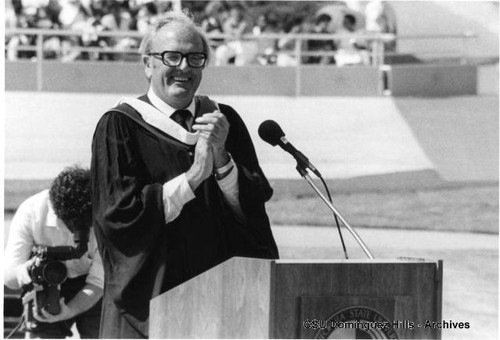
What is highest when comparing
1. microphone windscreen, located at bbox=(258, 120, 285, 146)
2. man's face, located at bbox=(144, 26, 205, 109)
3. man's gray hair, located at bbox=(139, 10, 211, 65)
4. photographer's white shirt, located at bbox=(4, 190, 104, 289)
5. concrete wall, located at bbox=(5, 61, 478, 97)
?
concrete wall, located at bbox=(5, 61, 478, 97)

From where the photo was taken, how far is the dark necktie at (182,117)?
4.37 meters

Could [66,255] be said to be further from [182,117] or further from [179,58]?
[179,58]

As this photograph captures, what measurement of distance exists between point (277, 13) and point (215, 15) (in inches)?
79.4

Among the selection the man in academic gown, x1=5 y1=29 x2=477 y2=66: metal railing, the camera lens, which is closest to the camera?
the camera lens

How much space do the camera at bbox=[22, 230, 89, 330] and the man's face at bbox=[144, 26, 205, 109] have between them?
1.38m

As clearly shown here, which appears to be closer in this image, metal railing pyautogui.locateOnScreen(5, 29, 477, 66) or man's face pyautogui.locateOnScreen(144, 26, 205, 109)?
man's face pyautogui.locateOnScreen(144, 26, 205, 109)

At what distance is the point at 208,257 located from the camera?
433 cm

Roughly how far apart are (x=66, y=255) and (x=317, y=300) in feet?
7.06

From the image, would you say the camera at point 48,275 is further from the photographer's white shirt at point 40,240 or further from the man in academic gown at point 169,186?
the man in academic gown at point 169,186

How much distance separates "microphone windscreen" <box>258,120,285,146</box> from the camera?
14.4 ft

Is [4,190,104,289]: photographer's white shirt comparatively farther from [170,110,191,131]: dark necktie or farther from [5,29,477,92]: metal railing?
[5,29,477,92]: metal railing

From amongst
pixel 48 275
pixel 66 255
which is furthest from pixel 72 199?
pixel 48 275

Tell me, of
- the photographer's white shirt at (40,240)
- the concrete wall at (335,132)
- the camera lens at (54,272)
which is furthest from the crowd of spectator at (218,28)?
the camera lens at (54,272)

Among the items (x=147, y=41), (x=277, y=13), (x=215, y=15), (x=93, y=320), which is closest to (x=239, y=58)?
(x=215, y=15)
